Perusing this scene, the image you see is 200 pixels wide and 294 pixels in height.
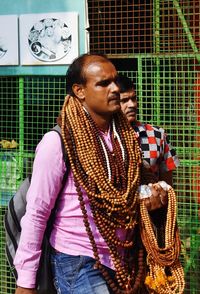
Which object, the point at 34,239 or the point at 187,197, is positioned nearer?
the point at 34,239

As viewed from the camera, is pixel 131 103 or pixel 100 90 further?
pixel 131 103

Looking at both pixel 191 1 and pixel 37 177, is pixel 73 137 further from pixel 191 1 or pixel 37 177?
pixel 191 1

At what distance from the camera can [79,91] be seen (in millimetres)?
2771

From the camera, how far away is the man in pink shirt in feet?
8.54

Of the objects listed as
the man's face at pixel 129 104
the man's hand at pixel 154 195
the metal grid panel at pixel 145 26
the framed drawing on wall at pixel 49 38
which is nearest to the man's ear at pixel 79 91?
the man's hand at pixel 154 195

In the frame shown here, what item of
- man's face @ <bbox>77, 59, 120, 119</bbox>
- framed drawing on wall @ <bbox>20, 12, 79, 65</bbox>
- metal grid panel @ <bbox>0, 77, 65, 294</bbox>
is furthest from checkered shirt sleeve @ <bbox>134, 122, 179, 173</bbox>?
metal grid panel @ <bbox>0, 77, 65, 294</bbox>

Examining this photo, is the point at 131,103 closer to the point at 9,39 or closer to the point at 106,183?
the point at 106,183

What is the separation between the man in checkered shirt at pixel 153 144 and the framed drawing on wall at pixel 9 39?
51.1 inches

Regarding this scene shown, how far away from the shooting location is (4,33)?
185 inches

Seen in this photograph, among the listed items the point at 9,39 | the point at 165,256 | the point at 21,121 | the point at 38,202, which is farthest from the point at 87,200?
the point at 9,39

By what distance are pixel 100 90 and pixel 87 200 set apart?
0.54 m

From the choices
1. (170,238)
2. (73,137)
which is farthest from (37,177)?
(170,238)

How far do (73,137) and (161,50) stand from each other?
219cm

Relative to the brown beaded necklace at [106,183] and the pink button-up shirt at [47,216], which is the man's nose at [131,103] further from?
the pink button-up shirt at [47,216]
